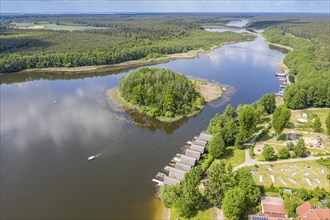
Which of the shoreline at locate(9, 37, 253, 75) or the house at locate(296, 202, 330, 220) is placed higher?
the shoreline at locate(9, 37, 253, 75)

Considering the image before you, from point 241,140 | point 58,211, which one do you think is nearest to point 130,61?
point 241,140

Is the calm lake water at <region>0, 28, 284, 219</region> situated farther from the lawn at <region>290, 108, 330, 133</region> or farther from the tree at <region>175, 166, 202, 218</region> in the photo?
the lawn at <region>290, 108, 330, 133</region>

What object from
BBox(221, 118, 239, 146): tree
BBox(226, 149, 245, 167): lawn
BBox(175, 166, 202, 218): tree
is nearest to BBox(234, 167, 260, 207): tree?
BBox(175, 166, 202, 218): tree

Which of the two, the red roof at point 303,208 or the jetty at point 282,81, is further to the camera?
the jetty at point 282,81

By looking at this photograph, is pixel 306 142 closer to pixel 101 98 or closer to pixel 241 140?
pixel 241 140

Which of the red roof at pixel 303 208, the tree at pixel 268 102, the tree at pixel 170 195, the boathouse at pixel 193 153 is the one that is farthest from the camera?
the tree at pixel 268 102

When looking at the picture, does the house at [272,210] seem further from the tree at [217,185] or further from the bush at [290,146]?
the bush at [290,146]

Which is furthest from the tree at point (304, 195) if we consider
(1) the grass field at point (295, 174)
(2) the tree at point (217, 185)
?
(2) the tree at point (217, 185)
